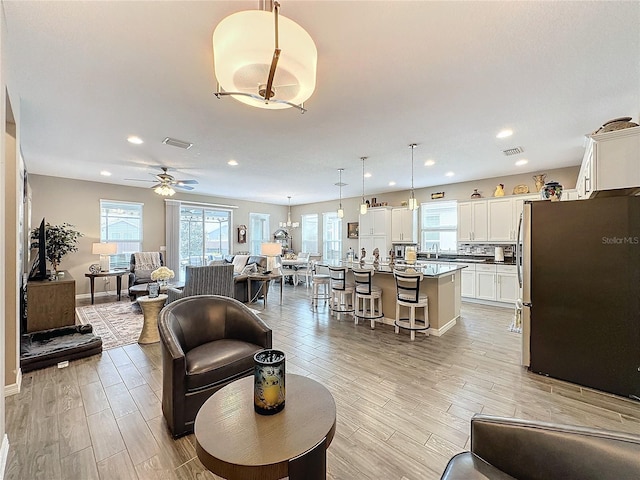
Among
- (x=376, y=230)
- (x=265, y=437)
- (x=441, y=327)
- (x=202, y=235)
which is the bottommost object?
(x=441, y=327)

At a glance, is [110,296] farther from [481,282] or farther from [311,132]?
[481,282]

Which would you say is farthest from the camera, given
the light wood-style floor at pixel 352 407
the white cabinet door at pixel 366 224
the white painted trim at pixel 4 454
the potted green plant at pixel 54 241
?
the white cabinet door at pixel 366 224

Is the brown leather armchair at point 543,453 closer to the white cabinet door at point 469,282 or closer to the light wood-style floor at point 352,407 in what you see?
the light wood-style floor at point 352,407

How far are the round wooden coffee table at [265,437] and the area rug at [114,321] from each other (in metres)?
2.17

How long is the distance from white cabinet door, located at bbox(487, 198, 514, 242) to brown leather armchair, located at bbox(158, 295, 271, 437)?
5719 millimetres

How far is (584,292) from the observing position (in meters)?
2.62

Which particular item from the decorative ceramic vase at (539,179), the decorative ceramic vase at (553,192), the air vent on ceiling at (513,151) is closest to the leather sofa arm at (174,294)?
the decorative ceramic vase at (553,192)

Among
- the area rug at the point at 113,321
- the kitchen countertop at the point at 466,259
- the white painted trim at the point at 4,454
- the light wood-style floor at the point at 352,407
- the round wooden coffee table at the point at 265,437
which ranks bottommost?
the light wood-style floor at the point at 352,407

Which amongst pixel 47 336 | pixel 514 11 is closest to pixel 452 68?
pixel 514 11

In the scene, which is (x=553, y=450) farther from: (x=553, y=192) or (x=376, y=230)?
(x=376, y=230)

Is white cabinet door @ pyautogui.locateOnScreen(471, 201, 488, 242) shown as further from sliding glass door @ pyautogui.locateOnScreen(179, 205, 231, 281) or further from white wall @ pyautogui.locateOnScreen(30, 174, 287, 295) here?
white wall @ pyautogui.locateOnScreen(30, 174, 287, 295)

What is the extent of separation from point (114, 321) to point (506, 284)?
7593 millimetres

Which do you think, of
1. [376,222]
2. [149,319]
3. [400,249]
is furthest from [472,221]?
[149,319]

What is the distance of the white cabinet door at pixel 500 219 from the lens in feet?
18.9
